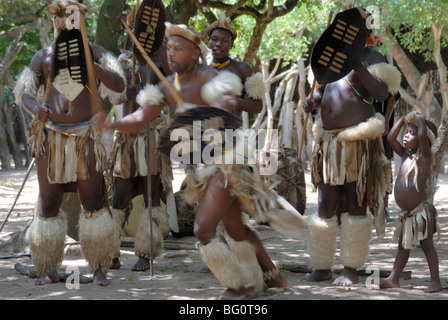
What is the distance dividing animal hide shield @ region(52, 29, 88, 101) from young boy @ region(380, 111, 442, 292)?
248cm

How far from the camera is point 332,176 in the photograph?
4887 mm

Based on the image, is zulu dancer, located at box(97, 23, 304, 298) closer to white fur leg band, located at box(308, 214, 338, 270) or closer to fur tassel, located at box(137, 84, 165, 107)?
fur tassel, located at box(137, 84, 165, 107)

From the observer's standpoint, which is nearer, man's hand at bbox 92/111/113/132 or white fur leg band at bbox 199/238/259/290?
white fur leg band at bbox 199/238/259/290

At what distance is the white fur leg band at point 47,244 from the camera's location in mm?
4746

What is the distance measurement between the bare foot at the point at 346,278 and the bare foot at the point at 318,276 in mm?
160

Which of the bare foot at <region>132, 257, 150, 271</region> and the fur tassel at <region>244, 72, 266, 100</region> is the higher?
the fur tassel at <region>244, 72, 266, 100</region>

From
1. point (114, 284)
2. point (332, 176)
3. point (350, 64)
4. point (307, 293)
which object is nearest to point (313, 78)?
point (350, 64)

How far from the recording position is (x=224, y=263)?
4.11 meters

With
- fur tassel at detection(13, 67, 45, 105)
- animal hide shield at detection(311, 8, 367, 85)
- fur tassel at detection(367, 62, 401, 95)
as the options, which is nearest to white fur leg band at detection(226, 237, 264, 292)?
animal hide shield at detection(311, 8, 367, 85)

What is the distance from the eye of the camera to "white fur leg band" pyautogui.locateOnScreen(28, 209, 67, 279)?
4.75 metres

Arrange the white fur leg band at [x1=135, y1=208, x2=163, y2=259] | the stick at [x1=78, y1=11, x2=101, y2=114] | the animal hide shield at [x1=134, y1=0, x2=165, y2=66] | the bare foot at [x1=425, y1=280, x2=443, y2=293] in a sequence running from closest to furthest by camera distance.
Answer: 1. the bare foot at [x1=425, y1=280, x2=443, y2=293]
2. the stick at [x1=78, y1=11, x2=101, y2=114]
3. the animal hide shield at [x1=134, y1=0, x2=165, y2=66]
4. the white fur leg band at [x1=135, y1=208, x2=163, y2=259]

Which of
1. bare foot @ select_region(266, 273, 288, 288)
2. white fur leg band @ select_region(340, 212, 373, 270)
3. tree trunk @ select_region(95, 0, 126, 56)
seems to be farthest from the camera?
tree trunk @ select_region(95, 0, 126, 56)

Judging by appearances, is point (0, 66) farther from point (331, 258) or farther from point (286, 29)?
point (331, 258)

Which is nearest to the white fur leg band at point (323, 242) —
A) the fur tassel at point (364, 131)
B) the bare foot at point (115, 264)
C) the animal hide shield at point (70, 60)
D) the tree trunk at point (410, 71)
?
the fur tassel at point (364, 131)
